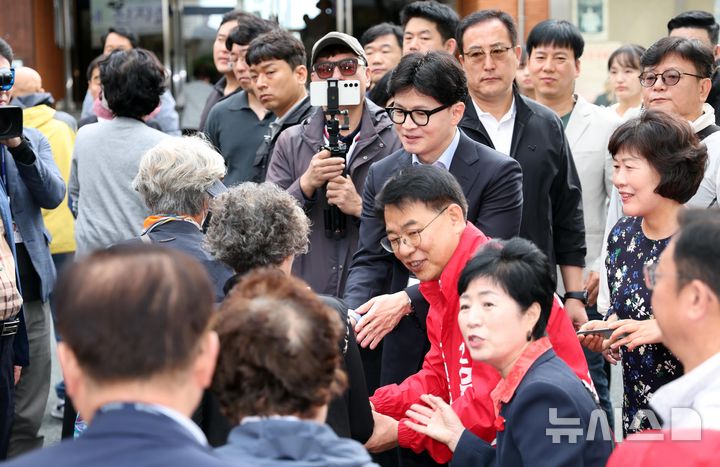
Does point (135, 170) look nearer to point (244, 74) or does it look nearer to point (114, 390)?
point (244, 74)

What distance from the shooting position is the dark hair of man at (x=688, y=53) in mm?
4488

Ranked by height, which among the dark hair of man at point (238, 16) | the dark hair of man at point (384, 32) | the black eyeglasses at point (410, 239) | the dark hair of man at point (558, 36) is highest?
the dark hair of man at point (238, 16)

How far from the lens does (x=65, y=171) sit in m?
6.19

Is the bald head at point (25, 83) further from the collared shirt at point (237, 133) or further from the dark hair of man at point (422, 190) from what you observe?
the dark hair of man at point (422, 190)

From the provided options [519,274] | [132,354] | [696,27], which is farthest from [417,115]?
[696,27]

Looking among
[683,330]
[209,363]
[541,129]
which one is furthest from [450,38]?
[209,363]

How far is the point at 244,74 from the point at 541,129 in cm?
226

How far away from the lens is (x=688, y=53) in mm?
4488

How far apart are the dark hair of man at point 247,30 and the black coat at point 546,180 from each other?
7.03ft

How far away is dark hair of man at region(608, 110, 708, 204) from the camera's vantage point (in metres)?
3.42

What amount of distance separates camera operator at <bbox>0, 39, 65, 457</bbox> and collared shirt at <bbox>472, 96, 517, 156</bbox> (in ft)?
7.06

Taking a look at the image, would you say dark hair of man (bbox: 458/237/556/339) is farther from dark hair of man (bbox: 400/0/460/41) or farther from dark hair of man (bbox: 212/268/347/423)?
dark hair of man (bbox: 400/0/460/41)

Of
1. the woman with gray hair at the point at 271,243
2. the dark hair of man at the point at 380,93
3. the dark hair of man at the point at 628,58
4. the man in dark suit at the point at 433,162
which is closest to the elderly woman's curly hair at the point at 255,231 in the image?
the woman with gray hair at the point at 271,243

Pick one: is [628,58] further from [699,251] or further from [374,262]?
[699,251]
